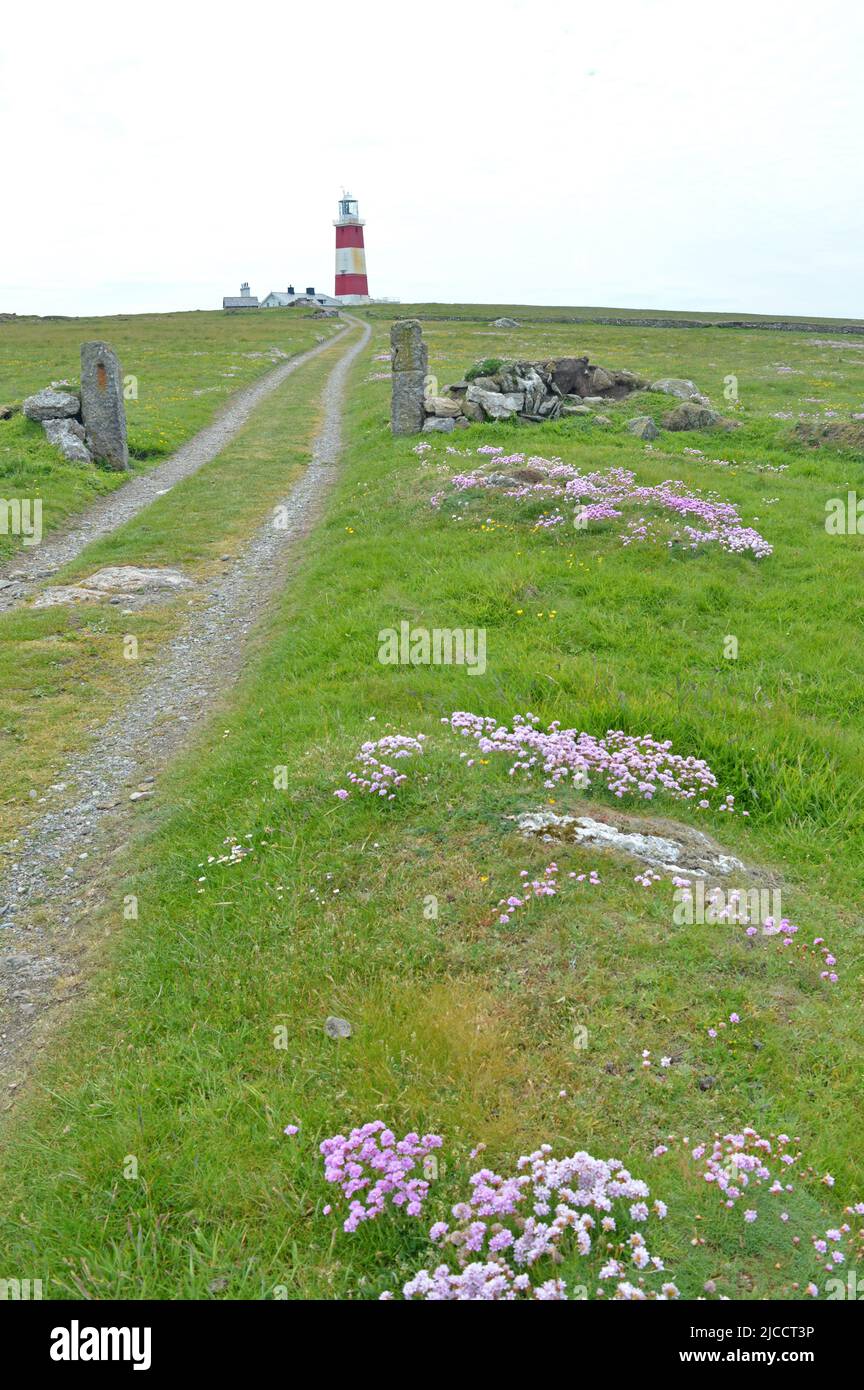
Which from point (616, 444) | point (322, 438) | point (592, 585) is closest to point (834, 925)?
point (592, 585)

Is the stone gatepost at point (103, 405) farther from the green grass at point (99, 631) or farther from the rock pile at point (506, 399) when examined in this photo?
the rock pile at point (506, 399)

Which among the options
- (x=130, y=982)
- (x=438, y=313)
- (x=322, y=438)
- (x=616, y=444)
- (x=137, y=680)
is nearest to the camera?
(x=130, y=982)

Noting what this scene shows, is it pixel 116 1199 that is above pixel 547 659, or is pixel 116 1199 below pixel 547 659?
below

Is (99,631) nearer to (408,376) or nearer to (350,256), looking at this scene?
(408,376)

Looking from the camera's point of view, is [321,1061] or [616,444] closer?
[321,1061]

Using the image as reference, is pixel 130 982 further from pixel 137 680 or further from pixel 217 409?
pixel 217 409

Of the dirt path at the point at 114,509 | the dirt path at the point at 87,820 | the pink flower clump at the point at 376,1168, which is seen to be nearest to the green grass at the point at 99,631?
the dirt path at the point at 87,820

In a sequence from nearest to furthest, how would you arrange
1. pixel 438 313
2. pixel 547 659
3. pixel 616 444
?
pixel 547 659
pixel 616 444
pixel 438 313

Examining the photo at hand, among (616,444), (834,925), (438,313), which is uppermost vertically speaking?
(438,313)

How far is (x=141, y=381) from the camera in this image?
47.0 metres

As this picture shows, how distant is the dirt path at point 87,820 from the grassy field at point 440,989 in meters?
0.33
